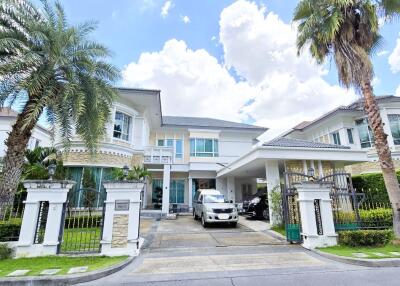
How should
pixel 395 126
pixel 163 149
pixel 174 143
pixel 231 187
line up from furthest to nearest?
pixel 174 143
pixel 231 187
pixel 395 126
pixel 163 149

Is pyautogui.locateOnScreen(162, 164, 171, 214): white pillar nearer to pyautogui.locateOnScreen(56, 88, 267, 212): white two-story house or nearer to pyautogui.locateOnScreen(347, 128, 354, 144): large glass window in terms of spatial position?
pyautogui.locateOnScreen(56, 88, 267, 212): white two-story house

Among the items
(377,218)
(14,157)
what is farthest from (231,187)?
(14,157)

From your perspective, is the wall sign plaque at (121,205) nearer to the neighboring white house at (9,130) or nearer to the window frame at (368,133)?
the neighboring white house at (9,130)

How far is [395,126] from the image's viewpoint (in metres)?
19.1

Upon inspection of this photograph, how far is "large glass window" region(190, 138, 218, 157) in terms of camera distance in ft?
73.6

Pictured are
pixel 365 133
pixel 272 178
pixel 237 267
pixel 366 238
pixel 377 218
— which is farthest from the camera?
pixel 365 133

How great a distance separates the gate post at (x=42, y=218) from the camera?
6.32 metres

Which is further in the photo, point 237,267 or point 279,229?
point 279,229

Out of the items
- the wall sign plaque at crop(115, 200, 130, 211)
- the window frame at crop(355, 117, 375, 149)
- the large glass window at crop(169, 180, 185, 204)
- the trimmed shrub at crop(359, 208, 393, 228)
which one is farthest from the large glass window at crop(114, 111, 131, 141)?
the window frame at crop(355, 117, 375, 149)

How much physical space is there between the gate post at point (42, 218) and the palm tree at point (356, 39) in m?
10.8

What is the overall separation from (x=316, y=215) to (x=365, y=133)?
16335 millimetres

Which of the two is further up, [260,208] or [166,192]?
[166,192]

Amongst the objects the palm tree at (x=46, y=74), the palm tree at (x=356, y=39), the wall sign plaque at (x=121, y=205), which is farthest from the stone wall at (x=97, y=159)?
the palm tree at (x=356, y=39)

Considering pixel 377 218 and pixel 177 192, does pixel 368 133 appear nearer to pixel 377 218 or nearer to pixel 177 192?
pixel 377 218
